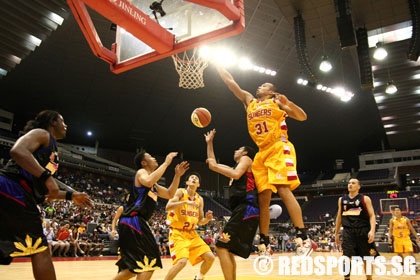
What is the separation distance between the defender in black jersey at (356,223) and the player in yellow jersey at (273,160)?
2165mm

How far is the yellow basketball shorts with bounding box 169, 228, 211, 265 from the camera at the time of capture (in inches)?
205

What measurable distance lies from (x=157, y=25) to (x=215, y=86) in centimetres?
1770

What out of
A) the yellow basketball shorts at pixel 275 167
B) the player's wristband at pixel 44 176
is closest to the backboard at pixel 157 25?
the yellow basketball shorts at pixel 275 167

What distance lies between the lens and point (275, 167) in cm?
373

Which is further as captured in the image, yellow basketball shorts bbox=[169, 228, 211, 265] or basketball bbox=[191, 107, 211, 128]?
yellow basketball shorts bbox=[169, 228, 211, 265]

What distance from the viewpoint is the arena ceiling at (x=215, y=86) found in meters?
12.4

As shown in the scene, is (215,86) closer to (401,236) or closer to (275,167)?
(401,236)

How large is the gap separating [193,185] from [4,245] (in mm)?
3505

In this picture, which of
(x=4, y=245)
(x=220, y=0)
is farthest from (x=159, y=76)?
(x=4, y=245)

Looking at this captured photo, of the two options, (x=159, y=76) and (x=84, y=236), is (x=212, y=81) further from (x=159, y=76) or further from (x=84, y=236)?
(x=84, y=236)

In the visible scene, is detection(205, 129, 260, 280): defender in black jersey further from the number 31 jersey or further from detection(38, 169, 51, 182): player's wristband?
detection(38, 169, 51, 182): player's wristband

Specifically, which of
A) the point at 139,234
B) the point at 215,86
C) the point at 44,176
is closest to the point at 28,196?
the point at 44,176

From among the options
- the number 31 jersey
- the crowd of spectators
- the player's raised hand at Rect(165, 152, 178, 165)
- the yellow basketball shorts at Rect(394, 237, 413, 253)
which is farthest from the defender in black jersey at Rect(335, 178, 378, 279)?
the crowd of spectators

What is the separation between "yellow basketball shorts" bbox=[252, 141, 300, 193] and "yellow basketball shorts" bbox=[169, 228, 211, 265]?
1.88 metres
